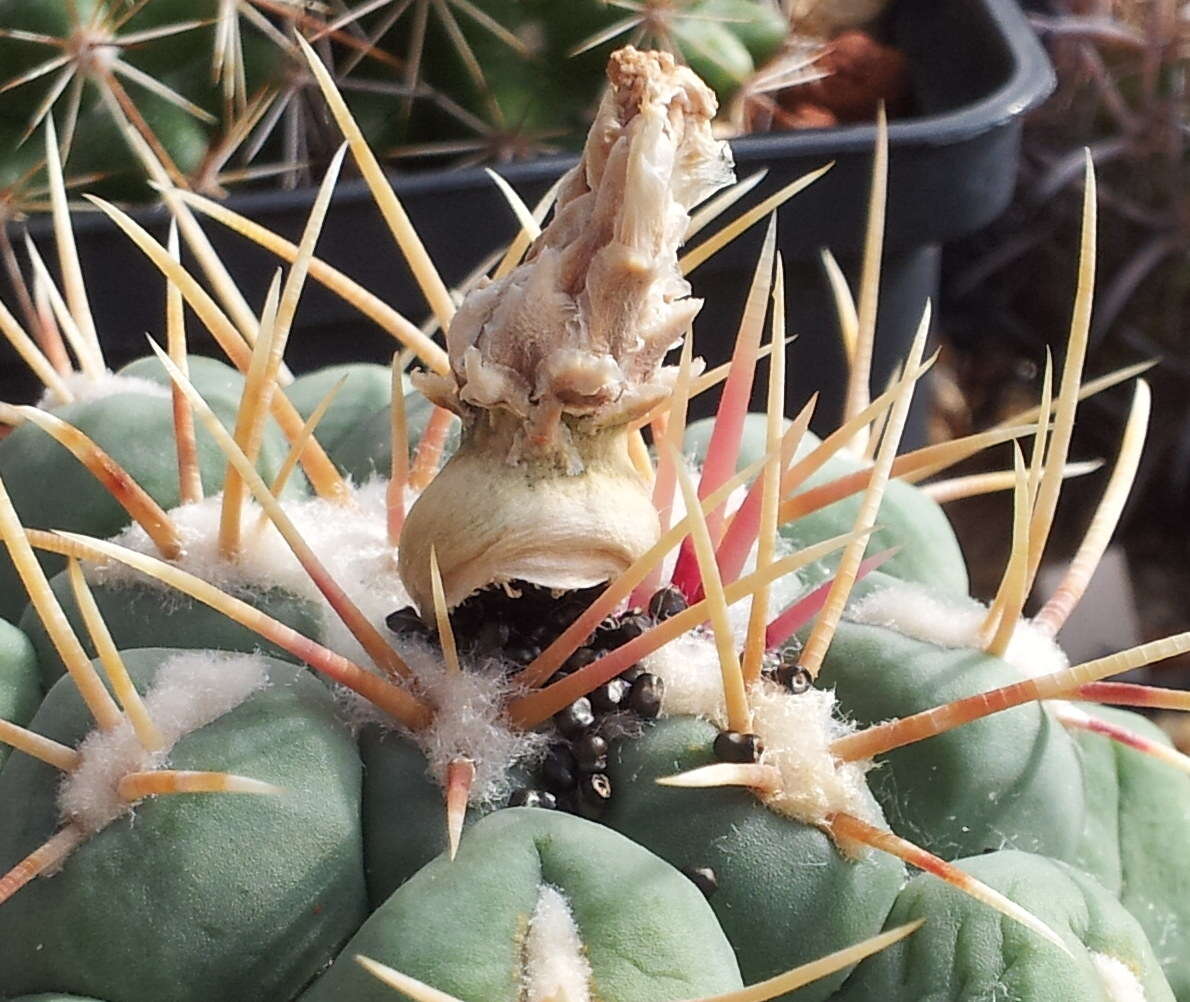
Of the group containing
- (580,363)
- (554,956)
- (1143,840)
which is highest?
(580,363)

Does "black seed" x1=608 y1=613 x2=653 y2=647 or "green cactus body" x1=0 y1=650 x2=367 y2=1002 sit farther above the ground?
"black seed" x1=608 y1=613 x2=653 y2=647

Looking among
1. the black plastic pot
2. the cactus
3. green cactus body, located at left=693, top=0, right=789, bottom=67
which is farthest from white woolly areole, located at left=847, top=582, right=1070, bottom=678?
green cactus body, located at left=693, top=0, right=789, bottom=67

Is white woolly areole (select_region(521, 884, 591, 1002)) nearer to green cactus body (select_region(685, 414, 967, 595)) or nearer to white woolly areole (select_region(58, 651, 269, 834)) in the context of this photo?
white woolly areole (select_region(58, 651, 269, 834))

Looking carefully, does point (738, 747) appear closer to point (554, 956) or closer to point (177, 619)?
point (554, 956)

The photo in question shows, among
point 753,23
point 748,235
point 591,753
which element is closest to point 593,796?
point 591,753

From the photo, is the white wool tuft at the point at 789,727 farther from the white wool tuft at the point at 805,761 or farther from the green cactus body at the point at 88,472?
the green cactus body at the point at 88,472

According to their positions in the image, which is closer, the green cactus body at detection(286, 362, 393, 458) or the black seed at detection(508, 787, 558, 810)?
the black seed at detection(508, 787, 558, 810)

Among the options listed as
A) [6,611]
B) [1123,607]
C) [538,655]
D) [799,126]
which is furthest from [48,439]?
[1123,607]
